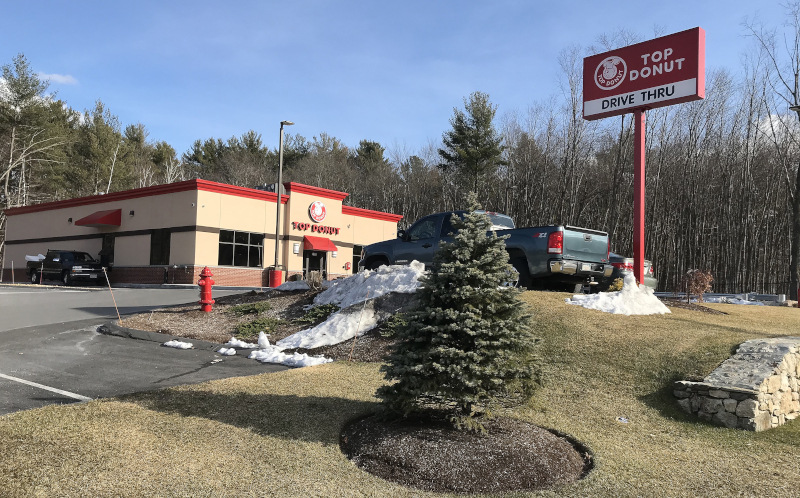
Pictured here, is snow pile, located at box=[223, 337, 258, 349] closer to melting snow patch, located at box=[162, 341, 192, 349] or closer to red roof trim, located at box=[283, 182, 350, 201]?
melting snow patch, located at box=[162, 341, 192, 349]

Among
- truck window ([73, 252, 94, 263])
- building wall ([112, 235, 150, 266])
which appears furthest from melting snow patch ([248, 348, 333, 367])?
Answer: truck window ([73, 252, 94, 263])

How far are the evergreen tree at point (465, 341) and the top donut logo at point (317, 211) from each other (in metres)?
27.6

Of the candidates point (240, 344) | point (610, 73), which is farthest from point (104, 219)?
point (610, 73)

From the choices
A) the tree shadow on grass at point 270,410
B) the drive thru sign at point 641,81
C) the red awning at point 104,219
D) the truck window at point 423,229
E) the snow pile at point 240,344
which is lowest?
the snow pile at point 240,344

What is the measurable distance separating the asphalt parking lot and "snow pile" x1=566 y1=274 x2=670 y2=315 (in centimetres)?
593

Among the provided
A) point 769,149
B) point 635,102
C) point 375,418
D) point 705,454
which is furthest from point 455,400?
point 769,149

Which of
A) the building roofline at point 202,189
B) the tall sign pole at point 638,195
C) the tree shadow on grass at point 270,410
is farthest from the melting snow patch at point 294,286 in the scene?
the building roofline at point 202,189

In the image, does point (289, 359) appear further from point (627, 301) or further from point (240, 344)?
point (627, 301)

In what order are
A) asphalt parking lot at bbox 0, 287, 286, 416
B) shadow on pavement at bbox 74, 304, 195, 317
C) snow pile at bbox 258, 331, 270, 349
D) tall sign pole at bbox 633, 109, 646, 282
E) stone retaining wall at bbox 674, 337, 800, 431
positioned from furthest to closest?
shadow on pavement at bbox 74, 304, 195, 317 → tall sign pole at bbox 633, 109, 646, 282 → snow pile at bbox 258, 331, 270, 349 → asphalt parking lot at bbox 0, 287, 286, 416 → stone retaining wall at bbox 674, 337, 800, 431

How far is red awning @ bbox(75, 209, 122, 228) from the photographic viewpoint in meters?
30.3

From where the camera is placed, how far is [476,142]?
37.6m

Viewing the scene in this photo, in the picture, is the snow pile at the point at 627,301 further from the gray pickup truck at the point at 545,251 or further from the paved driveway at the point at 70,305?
the paved driveway at the point at 70,305

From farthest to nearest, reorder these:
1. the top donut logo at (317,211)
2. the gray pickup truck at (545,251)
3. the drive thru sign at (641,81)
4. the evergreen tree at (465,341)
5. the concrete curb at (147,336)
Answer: the top donut logo at (317,211)
the drive thru sign at (641,81)
the gray pickup truck at (545,251)
the concrete curb at (147,336)
the evergreen tree at (465,341)

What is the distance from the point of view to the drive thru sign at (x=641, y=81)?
1405 cm
